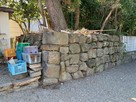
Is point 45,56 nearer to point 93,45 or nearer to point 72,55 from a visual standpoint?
point 72,55

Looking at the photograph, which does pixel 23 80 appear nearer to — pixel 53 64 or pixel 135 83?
pixel 53 64

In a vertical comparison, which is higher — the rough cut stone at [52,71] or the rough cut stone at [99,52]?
the rough cut stone at [99,52]

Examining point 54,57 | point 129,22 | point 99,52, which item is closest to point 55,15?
point 54,57

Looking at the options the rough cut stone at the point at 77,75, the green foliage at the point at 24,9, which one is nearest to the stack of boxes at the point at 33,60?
the rough cut stone at the point at 77,75

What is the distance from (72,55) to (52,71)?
0.83m

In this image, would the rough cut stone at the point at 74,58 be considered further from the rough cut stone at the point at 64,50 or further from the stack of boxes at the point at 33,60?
the stack of boxes at the point at 33,60

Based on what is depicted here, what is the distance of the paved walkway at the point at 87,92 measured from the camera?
398cm

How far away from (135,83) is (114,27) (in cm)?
342

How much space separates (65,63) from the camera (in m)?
5.18

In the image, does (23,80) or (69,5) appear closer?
(23,80)

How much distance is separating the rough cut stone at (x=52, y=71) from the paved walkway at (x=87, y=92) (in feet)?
1.16

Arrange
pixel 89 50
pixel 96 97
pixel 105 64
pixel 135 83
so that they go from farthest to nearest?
pixel 105 64 < pixel 89 50 < pixel 135 83 < pixel 96 97

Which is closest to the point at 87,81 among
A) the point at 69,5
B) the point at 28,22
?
the point at 69,5

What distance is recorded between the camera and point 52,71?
486 centimetres
